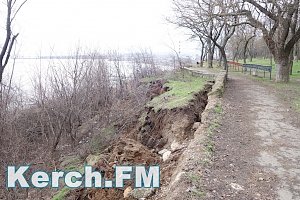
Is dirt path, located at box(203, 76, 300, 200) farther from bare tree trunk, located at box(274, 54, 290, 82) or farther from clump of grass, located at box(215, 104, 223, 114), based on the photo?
bare tree trunk, located at box(274, 54, 290, 82)

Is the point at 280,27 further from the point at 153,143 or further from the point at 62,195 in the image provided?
the point at 62,195

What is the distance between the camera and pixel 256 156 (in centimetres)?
598

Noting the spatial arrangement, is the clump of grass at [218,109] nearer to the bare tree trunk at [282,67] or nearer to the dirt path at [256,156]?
the dirt path at [256,156]

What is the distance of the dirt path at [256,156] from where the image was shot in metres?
4.59

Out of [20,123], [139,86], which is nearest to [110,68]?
[139,86]

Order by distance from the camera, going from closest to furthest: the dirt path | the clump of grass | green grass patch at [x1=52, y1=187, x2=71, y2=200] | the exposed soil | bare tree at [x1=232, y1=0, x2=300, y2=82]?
the dirt path → the exposed soil → green grass patch at [x1=52, y1=187, x2=71, y2=200] → the clump of grass → bare tree at [x1=232, y1=0, x2=300, y2=82]

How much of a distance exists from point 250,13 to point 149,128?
9.73 m

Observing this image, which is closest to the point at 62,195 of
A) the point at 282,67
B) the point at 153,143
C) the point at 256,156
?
the point at 153,143

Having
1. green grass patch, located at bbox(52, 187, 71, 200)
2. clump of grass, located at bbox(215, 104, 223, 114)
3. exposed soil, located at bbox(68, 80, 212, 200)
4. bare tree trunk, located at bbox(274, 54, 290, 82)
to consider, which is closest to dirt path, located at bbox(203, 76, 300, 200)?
clump of grass, located at bbox(215, 104, 223, 114)

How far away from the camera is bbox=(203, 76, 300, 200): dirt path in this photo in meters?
4.59

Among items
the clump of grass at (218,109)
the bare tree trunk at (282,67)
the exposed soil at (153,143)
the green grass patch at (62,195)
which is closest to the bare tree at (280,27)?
the bare tree trunk at (282,67)

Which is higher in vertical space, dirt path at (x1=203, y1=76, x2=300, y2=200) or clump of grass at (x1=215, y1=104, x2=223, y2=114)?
clump of grass at (x1=215, y1=104, x2=223, y2=114)

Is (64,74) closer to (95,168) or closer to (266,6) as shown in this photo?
(95,168)

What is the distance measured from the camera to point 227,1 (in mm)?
16688
